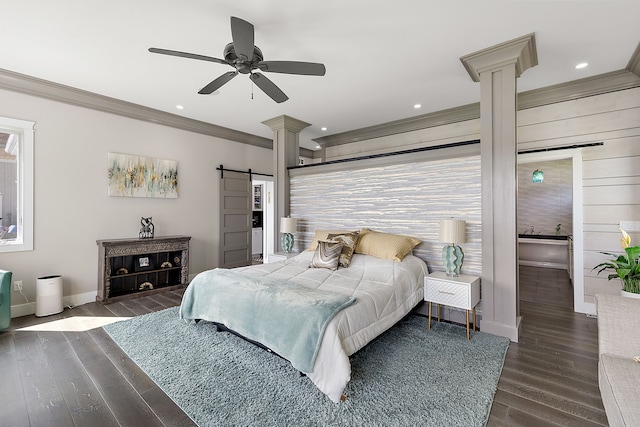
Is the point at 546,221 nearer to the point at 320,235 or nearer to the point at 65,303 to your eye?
the point at 320,235

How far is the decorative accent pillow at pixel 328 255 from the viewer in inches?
135

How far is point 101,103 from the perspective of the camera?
4.10 meters

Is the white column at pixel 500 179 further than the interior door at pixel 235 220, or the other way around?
the interior door at pixel 235 220

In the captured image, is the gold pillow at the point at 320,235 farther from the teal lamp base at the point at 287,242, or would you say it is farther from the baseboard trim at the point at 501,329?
the baseboard trim at the point at 501,329

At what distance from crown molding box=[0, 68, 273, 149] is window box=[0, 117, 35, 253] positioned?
0.42m

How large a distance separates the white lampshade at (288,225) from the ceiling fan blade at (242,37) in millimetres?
2796

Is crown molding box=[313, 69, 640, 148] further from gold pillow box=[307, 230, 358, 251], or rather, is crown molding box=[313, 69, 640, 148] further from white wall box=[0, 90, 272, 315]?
white wall box=[0, 90, 272, 315]

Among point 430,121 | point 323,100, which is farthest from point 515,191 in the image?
point 323,100

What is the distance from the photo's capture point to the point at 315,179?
4906 millimetres

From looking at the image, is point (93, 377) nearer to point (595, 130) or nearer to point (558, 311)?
point (558, 311)

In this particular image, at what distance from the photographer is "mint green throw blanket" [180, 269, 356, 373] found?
2.04 m

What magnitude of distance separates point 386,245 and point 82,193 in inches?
164

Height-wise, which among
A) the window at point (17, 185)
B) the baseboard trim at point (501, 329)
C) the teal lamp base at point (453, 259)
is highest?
the window at point (17, 185)

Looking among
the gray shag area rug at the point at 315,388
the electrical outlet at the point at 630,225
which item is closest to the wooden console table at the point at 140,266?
the gray shag area rug at the point at 315,388
